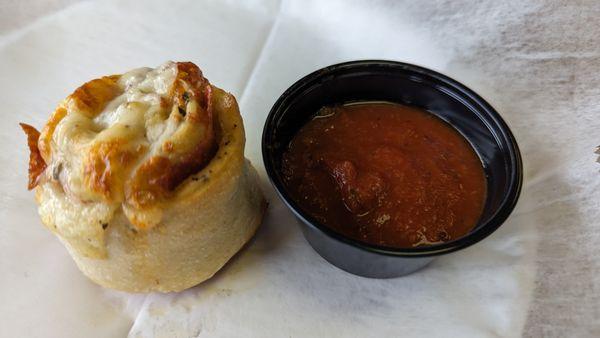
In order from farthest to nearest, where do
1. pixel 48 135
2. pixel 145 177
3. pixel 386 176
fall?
pixel 386 176 → pixel 48 135 → pixel 145 177

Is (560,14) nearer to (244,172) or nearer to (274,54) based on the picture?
(274,54)

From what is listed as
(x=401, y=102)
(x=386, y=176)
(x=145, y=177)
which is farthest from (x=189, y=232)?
(x=401, y=102)

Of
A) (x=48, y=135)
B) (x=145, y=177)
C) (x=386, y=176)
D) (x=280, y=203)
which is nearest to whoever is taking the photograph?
(x=145, y=177)

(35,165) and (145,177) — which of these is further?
(35,165)

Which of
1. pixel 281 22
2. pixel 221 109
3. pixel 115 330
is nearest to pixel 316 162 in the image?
pixel 221 109

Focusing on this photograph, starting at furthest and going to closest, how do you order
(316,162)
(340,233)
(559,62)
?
(559,62) < (316,162) < (340,233)

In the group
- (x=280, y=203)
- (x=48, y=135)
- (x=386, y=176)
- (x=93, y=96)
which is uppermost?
(x=386, y=176)

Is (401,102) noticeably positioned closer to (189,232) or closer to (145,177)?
(189,232)
